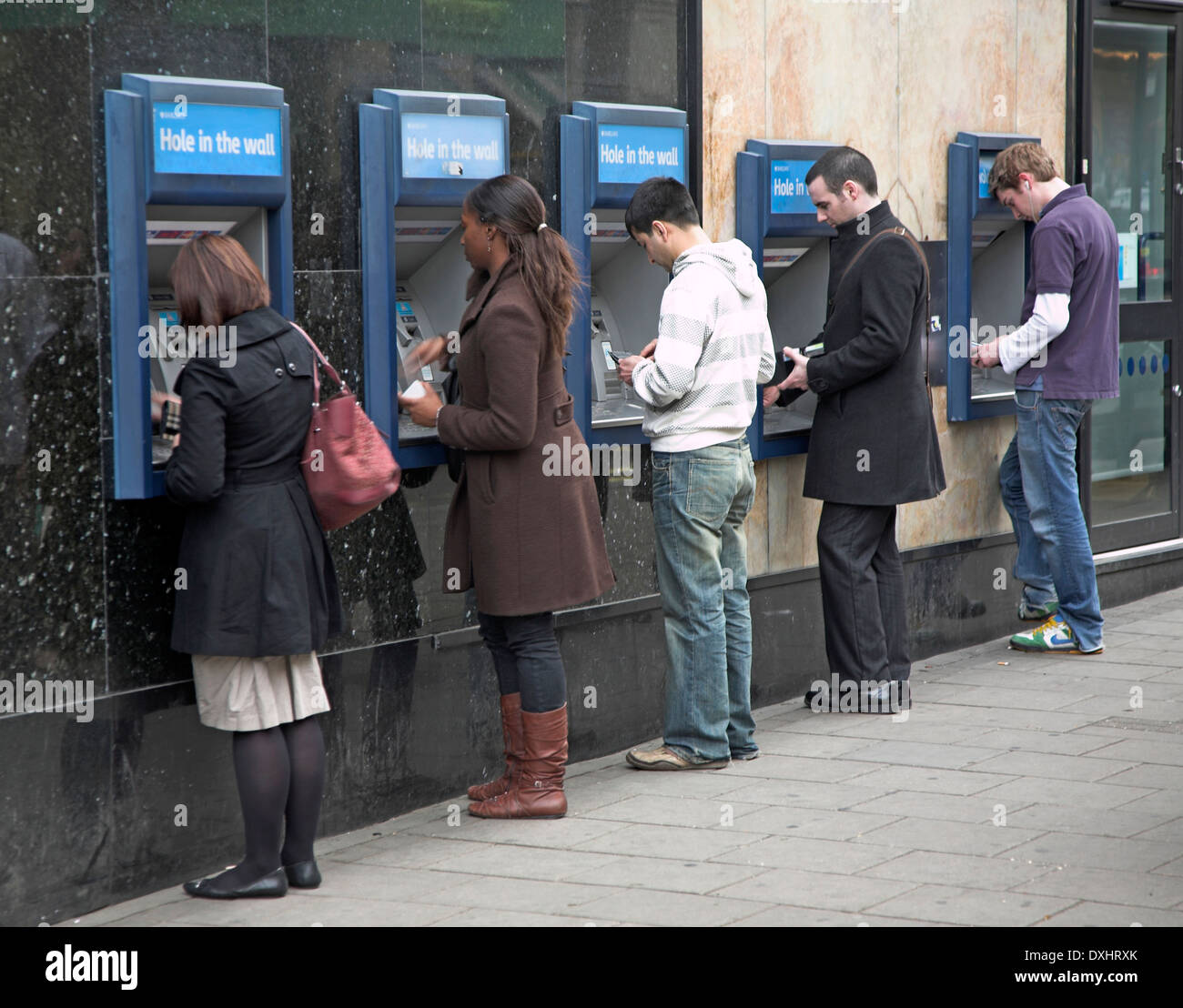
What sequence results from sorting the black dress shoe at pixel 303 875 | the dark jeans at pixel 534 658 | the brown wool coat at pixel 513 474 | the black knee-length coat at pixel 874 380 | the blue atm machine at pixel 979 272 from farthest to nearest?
the blue atm machine at pixel 979 272 → the black knee-length coat at pixel 874 380 → the dark jeans at pixel 534 658 → the brown wool coat at pixel 513 474 → the black dress shoe at pixel 303 875

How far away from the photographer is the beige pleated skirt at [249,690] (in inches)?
176

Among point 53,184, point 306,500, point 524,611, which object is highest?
point 53,184

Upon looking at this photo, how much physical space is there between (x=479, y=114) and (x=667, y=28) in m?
1.17

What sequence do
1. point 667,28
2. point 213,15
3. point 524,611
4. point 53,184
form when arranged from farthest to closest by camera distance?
1. point 667,28
2. point 524,611
3. point 213,15
4. point 53,184

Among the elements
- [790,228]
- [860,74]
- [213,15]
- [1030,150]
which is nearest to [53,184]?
[213,15]

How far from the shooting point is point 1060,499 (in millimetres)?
7484

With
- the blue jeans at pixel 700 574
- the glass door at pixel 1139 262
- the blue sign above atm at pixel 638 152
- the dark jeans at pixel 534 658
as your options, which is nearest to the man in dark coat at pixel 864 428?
the blue sign above atm at pixel 638 152

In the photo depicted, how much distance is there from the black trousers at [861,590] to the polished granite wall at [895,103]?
0.36m

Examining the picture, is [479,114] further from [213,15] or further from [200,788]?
[200,788]

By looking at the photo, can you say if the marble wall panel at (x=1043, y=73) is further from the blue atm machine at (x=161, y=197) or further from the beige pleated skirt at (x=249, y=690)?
the beige pleated skirt at (x=249, y=690)

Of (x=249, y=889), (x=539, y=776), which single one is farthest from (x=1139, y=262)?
(x=249, y=889)

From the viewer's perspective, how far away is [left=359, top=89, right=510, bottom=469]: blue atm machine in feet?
17.2

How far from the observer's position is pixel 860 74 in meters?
7.28

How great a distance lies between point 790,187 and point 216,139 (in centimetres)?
281
